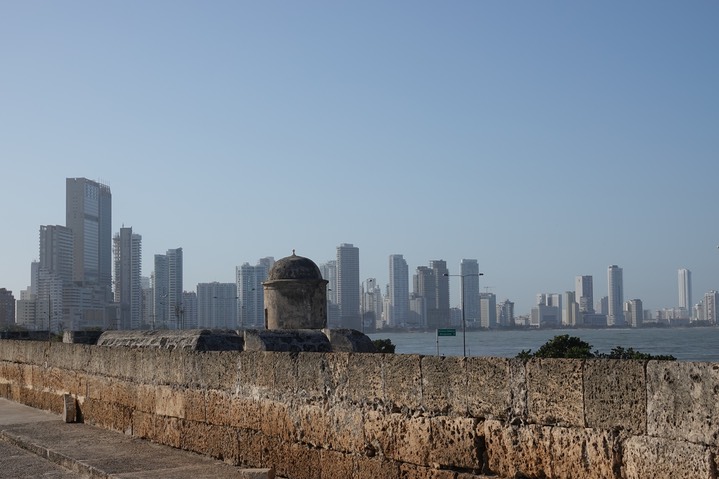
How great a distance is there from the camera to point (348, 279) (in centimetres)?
18175

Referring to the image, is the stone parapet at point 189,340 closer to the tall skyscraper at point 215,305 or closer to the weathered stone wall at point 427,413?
the weathered stone wall at point 427,413

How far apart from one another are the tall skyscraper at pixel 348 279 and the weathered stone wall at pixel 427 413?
165532 millimetres

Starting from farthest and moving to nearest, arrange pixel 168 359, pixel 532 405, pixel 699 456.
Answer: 1. pixel 168 359
2. pixel 532 405
3. pixel 699 456

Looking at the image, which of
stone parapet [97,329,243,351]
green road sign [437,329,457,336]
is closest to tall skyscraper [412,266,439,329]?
green road sign [437,329,457,336]

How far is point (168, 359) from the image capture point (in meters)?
8.41

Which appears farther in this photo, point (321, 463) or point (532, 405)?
point (321, 463)

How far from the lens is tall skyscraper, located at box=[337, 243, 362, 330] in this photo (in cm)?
17838

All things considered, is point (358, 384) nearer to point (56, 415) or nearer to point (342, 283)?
point (56, 415)

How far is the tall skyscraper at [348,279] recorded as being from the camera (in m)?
178

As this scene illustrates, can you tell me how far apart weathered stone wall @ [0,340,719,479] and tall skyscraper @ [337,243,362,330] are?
6517 inches

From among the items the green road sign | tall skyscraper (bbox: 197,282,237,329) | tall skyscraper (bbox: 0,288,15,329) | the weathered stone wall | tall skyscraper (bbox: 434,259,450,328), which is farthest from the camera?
tall skyscraper (bbox: 197,282,237,329)

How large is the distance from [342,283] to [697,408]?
17589cm

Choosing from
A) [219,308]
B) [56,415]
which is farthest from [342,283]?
[56,415]

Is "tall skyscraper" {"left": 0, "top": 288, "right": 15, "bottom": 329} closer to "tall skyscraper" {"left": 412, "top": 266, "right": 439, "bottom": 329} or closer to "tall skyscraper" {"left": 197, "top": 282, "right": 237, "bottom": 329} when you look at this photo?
"tall skyscraper" {"left": 197, "top": 282, "right": 237, "bottom": 329}
